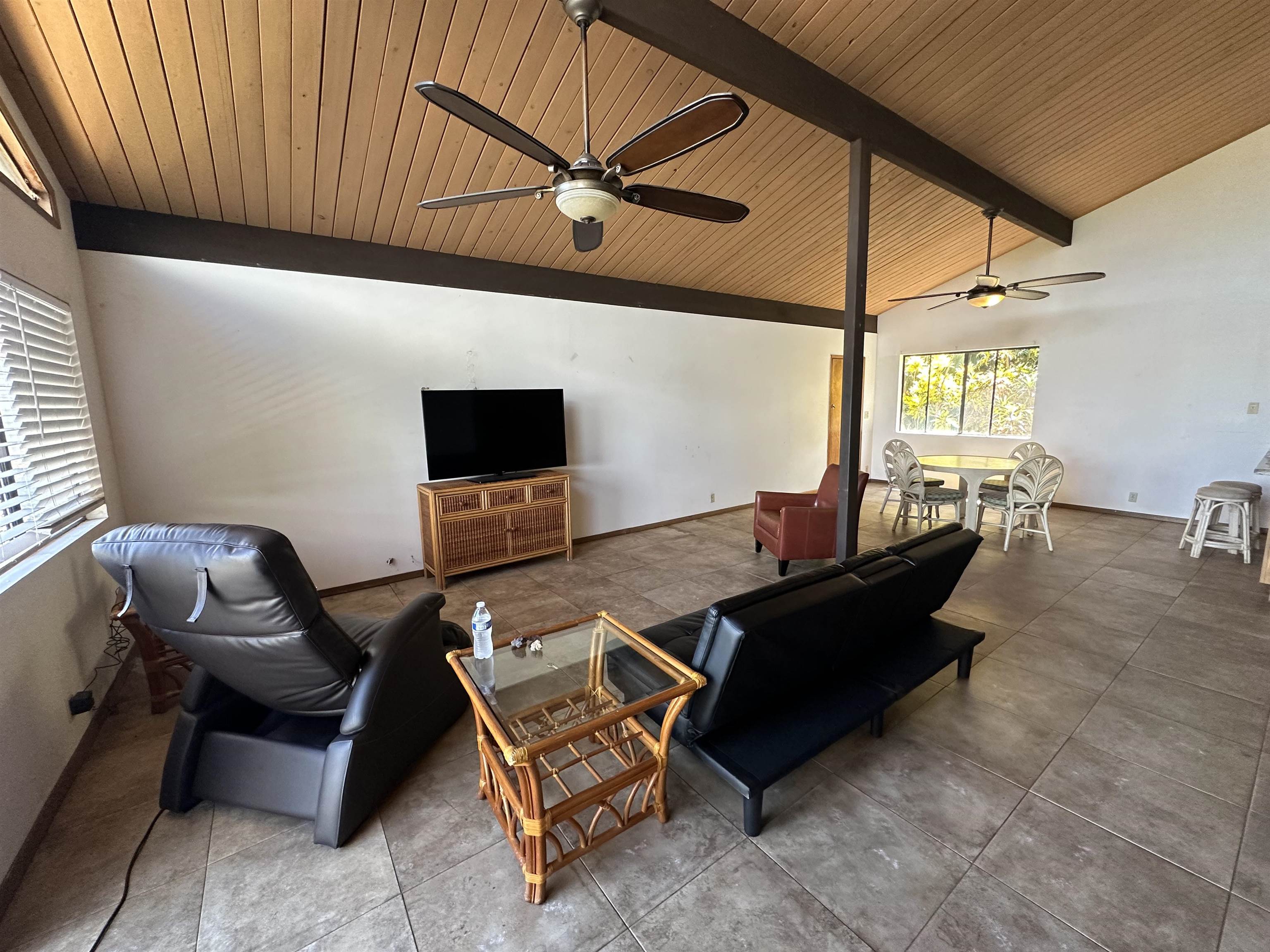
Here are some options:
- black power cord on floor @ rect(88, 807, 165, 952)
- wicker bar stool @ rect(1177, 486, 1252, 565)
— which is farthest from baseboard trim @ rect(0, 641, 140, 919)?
wicker bar stool @ rect(1177, 486, 1252, 565)

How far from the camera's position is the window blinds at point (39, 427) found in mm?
1991

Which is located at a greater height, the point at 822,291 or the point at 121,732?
the point at 822,291

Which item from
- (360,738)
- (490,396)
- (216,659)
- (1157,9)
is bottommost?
(360,738)

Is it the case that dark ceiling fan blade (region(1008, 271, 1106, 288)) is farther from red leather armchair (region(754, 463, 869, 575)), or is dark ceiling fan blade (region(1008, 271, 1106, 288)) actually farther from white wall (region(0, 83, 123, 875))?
white wall (region(0, 83, 123, 875))

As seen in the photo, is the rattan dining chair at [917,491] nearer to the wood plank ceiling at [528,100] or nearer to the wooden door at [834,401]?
the wooden door at [834,401]

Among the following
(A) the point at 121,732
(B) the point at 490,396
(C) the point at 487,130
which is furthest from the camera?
(B) the point at 490,396

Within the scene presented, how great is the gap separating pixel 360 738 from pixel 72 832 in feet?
3.58

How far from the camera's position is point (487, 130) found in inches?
65.0

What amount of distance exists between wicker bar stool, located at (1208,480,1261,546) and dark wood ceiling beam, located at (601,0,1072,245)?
3435mm

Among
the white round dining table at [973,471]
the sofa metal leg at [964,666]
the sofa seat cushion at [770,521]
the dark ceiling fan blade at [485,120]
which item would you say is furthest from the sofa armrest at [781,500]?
the dark ceiling fan blade at [485,120]

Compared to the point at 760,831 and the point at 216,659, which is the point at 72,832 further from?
the point at 760,831

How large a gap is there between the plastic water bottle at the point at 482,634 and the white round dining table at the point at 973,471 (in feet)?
15.6

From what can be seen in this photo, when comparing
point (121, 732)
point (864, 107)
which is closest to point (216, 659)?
point (121, 732)

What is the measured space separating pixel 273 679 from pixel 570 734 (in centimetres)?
100
